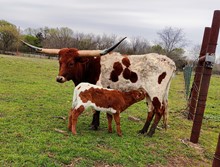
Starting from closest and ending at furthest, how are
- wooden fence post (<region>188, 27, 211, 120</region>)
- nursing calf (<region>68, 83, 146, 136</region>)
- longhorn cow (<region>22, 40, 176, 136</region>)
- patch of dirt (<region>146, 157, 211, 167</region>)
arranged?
patch of dirt (<region>146, 157, 211, 167</region>) → nursing calf (<region>68, 83, 146, 136</region>) → longhorn cow (<region>22, 40, 176, 136</region>) → wooden fence post (<region>188, 27, 211, 120</region>)

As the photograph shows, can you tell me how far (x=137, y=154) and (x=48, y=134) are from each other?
5.86ft

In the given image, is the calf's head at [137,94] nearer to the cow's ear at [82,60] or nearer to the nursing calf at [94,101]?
the nursing calf at [94,101]

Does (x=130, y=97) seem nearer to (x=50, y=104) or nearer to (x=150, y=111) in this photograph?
(x=150, y=111)

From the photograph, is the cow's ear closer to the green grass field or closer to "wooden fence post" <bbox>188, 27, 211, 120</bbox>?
the green grass field

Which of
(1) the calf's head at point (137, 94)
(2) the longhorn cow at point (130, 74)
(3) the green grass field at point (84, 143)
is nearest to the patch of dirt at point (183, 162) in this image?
(3) the green grass field at point (84, 143)

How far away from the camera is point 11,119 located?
20.7 feet

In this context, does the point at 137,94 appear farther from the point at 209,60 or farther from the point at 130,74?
the point at 209,60

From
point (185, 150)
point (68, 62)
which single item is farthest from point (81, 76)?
point (185, 150)

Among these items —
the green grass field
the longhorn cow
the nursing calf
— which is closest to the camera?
the green grass field

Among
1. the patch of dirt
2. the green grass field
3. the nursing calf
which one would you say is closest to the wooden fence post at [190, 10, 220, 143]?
the green grass field

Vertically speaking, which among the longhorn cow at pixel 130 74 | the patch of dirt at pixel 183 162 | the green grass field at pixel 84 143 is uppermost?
the longhorn cow at pixel 130 74

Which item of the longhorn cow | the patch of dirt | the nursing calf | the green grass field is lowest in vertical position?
the patch of dirt

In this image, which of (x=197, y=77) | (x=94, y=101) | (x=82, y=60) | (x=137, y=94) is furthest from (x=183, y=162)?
→ (x=197, y=77)

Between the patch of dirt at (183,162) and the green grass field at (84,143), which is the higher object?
the green grass field at (84,143)
